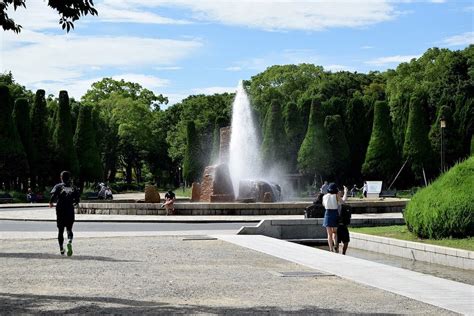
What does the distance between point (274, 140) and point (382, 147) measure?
33.8 ft

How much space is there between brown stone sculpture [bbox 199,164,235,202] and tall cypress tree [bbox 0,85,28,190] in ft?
77.9

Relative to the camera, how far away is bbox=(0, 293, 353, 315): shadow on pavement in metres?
9.33

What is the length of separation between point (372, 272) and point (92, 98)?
382 feet

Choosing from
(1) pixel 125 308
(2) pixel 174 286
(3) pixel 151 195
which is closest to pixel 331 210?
(2) pixel 174 286

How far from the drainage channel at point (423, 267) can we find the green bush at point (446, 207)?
1.25 m

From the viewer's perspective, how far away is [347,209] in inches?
716

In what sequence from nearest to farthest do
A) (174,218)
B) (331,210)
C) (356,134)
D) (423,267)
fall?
(423,267) → (331,210) → (174,218) → (356,134)

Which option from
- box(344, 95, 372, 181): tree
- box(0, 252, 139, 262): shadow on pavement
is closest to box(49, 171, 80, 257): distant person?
box(0, 252, 139, 262): shadow on pavement

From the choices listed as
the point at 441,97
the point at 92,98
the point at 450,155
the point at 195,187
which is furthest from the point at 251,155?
the point at 92,98

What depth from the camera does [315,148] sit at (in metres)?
69.7

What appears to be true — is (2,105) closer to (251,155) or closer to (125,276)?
(251,155)

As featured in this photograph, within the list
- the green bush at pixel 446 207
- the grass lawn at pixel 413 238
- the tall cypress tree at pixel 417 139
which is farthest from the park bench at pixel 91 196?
the green bush at pixel 446 207

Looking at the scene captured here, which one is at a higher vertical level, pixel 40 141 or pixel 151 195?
pixel 40 141

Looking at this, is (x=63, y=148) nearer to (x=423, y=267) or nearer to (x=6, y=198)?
(x=6, y=198)
